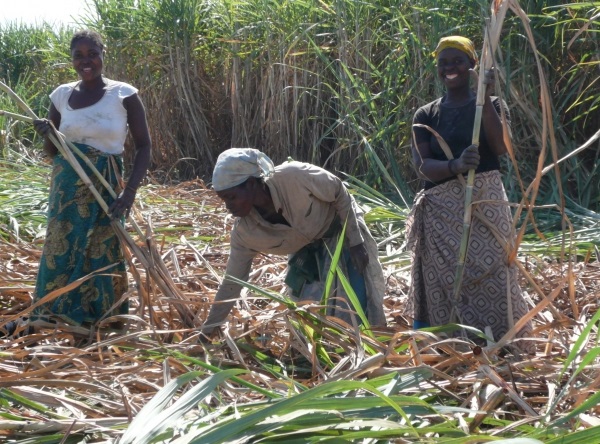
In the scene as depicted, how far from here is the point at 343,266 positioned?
3613 millimetres

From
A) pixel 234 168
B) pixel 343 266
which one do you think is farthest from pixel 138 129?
pixel 343 266

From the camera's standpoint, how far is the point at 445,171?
3.35 meters

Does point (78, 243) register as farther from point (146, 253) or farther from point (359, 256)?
point (359, 256)

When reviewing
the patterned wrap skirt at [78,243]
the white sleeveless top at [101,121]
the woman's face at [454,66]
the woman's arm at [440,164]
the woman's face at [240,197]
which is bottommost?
the patterned wrap skirt at [78,243]

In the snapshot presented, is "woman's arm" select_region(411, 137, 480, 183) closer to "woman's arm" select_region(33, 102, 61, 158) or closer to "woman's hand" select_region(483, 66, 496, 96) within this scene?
"woman's hand" select_region(483, 66, 496, 96)

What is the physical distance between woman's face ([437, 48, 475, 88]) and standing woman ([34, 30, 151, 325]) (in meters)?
1.22

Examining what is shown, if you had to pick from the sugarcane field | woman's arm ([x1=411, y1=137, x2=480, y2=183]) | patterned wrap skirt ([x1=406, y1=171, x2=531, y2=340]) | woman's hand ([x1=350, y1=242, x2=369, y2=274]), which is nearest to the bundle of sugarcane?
the sugarcane field

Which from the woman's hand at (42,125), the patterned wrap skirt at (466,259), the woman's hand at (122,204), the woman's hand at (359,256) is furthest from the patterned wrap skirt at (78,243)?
the patterned wrap skirt at (466,259)

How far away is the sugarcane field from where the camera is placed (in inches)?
92.4

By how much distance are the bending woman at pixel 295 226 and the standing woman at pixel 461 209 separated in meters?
0.23

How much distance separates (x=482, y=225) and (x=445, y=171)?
0.81 feet

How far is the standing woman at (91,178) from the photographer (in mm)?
3863

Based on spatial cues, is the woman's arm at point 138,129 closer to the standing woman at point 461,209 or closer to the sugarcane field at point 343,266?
the sugarcane field at point 343,266

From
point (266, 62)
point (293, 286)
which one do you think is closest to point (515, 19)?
point (266, 62)
